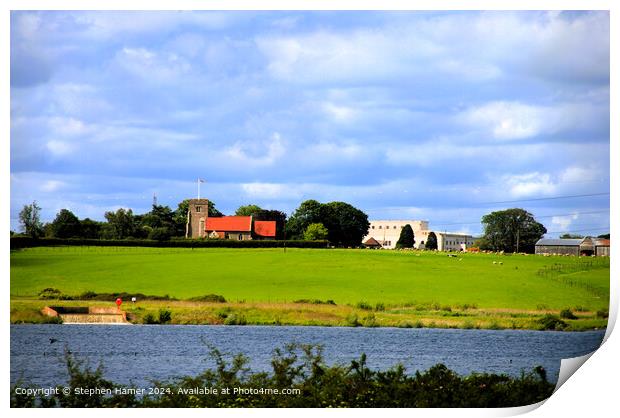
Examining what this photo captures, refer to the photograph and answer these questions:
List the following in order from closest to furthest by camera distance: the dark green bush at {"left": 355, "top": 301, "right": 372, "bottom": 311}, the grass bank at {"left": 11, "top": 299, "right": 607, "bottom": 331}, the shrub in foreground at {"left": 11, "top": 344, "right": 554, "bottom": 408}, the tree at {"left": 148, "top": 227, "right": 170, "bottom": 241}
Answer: the shrub in foreground at {"left": 11, "top": 344, "right": 554, "bottom": 408} → the tree at {"left": 148, "top": 227, "right": 170, "bottom": 241} → the grass bank at {"left": 11, "top": 299, "right": 607, "bottom": 331} → the dark green bush at {"left": 355, "top": 301, "right": 372, "bottom": 311}

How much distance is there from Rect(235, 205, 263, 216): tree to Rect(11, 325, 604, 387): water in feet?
8.99

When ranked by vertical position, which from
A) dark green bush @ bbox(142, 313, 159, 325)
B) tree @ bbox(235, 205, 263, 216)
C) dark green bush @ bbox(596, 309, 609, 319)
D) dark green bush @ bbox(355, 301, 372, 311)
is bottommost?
dark green bush @ bbox(142, 313, 159, 325)

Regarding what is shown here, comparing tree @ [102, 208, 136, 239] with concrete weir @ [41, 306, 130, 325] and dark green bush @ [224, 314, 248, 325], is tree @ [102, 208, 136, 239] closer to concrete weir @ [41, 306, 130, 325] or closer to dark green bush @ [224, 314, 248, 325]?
concrete weir @ [41, 306, 130, 325]

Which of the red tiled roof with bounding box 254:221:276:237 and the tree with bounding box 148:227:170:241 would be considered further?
the red tiled roof with bounding box 254:221:276:237

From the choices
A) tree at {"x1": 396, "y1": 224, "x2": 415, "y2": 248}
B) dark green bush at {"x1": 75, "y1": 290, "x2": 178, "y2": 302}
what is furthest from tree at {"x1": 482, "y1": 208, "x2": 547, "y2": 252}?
dark green bush at {"x1": 75, "y1": 290, "x2": 178, "y2": 302}

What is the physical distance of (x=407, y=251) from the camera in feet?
88.6

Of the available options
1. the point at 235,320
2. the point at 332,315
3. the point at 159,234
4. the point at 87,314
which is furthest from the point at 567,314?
the point at 87,314

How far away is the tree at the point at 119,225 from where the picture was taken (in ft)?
65.4

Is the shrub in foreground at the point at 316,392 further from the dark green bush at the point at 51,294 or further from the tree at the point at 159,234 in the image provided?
the dark green bush at the point at 51,294

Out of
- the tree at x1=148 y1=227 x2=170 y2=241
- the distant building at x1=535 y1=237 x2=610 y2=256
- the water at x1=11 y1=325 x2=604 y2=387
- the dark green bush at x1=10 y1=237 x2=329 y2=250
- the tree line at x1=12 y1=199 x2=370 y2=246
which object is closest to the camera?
the water at x1=11 y1=325 x2=604 y2=387

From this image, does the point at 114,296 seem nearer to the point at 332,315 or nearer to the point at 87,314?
the point at 87,314

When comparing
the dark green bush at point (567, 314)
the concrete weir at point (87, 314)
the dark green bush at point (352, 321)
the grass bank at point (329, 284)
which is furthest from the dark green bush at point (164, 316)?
the dark green bush at point (567, 314)

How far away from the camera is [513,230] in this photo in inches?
887

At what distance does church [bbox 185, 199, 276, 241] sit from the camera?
2086cm
